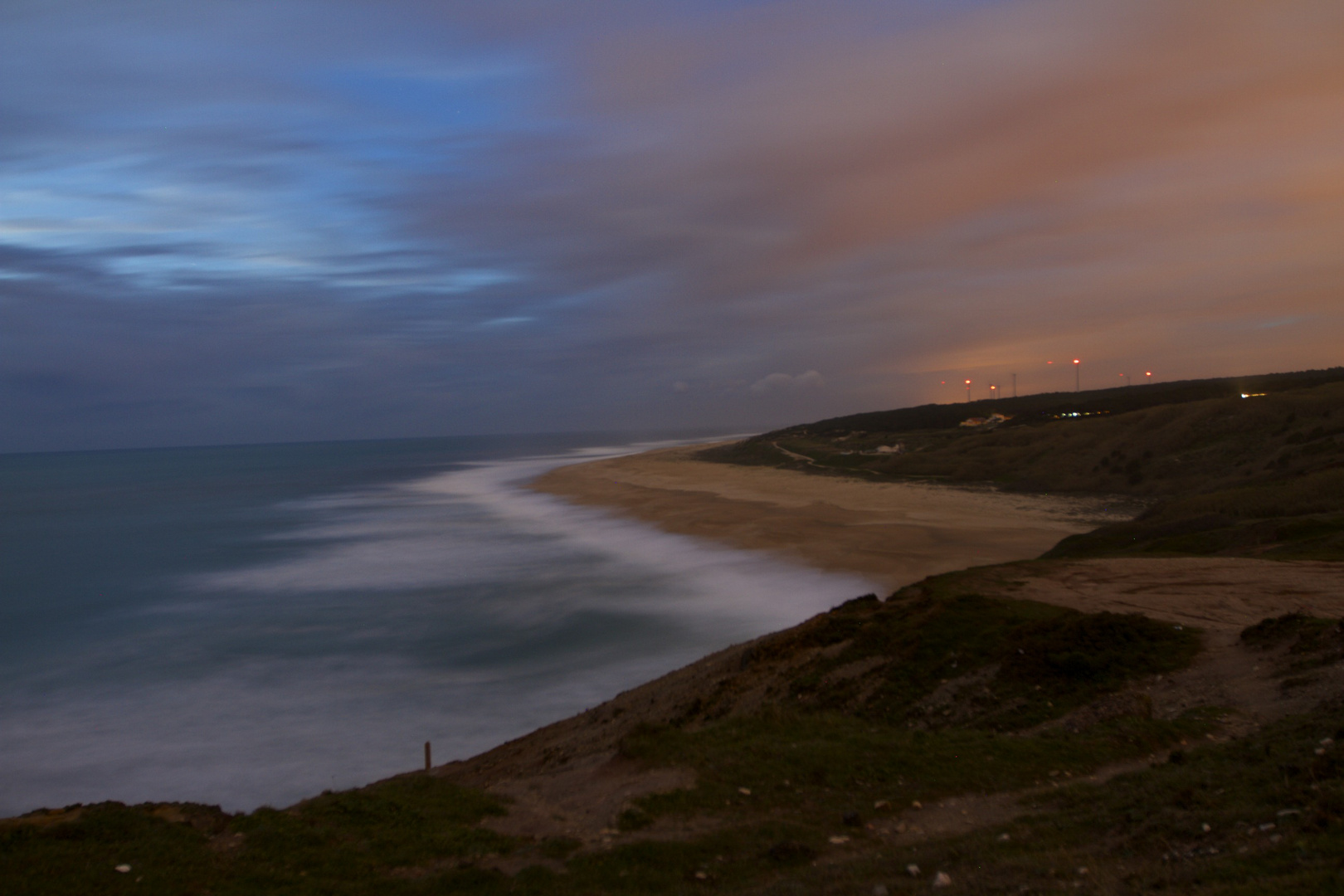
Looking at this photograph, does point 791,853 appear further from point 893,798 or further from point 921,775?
point 921,775

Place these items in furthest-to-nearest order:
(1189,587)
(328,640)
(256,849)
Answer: (328,640) → (1189,587) → (256,849)

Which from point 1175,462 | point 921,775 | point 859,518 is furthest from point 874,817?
point 1175,462

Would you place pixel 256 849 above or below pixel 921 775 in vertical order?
above

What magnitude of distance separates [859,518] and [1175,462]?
25746 millimetres

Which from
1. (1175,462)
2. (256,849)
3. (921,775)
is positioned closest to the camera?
(256,849)

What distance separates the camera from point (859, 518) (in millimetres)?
44125

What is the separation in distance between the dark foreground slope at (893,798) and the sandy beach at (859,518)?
48.7 ft

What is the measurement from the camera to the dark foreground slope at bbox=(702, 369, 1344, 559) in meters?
25.3

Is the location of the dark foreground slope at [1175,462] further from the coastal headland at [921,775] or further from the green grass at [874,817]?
the green grass at [874,817]

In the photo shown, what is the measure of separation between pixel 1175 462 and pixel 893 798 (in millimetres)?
54312

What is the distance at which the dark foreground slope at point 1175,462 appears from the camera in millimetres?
25344

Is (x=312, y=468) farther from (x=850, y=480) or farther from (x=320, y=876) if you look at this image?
(x=320, y=876)

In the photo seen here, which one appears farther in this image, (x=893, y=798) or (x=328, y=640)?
(x=328, y=640)

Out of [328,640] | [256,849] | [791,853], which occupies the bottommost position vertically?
[328,640]
